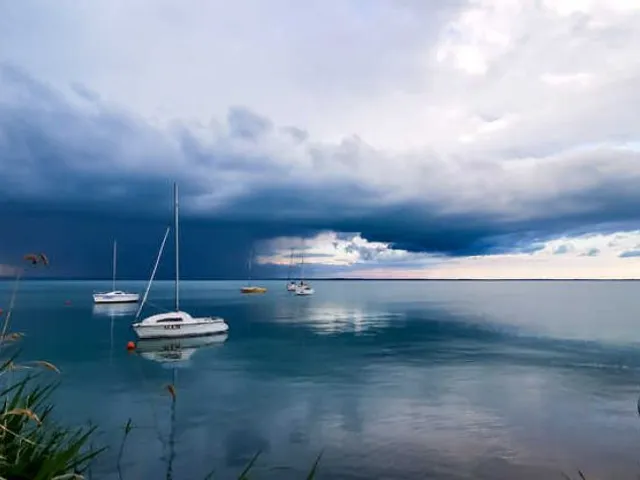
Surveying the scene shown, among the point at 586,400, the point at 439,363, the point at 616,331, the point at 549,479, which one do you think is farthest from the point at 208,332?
the point at 616,331

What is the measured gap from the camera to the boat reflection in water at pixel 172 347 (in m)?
40.6

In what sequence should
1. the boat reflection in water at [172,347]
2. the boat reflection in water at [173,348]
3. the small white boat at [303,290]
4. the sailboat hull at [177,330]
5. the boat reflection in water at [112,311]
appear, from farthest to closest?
the small white boat at [303,290]
the boat reflection in water at [112,311]
the sailboat hull at [177,330]
the boat reflection in water at [172,347]
the boat reflection in water at [173,348]

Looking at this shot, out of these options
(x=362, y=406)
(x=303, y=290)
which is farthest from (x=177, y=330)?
(x=303, y=290)

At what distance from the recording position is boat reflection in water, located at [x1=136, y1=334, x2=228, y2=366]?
40.6 m

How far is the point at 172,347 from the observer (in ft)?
151

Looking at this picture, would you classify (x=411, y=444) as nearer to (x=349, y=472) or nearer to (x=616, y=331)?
(x=349, y=472)

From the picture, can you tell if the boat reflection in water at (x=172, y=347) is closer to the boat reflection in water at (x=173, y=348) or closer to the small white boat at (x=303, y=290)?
the boat reflection in water at (x=173, y=348)

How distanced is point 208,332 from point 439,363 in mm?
22944

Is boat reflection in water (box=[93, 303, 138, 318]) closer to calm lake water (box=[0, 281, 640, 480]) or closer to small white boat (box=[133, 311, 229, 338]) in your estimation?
calm lake water (box=[0, 281, 640, 480])

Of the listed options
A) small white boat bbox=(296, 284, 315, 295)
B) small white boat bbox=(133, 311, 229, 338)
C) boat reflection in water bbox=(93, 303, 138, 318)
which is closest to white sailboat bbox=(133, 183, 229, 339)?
small white boat bbox=(133, 311, 229, 338)

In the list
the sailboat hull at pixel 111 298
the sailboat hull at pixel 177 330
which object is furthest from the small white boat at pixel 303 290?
the sailboat hull at pixel 177 330

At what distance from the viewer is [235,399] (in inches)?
1043

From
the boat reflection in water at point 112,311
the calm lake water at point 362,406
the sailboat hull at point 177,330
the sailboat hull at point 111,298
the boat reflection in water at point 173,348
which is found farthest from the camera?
the sailboat hull at point 111,298

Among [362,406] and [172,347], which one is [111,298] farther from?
[362,406]
